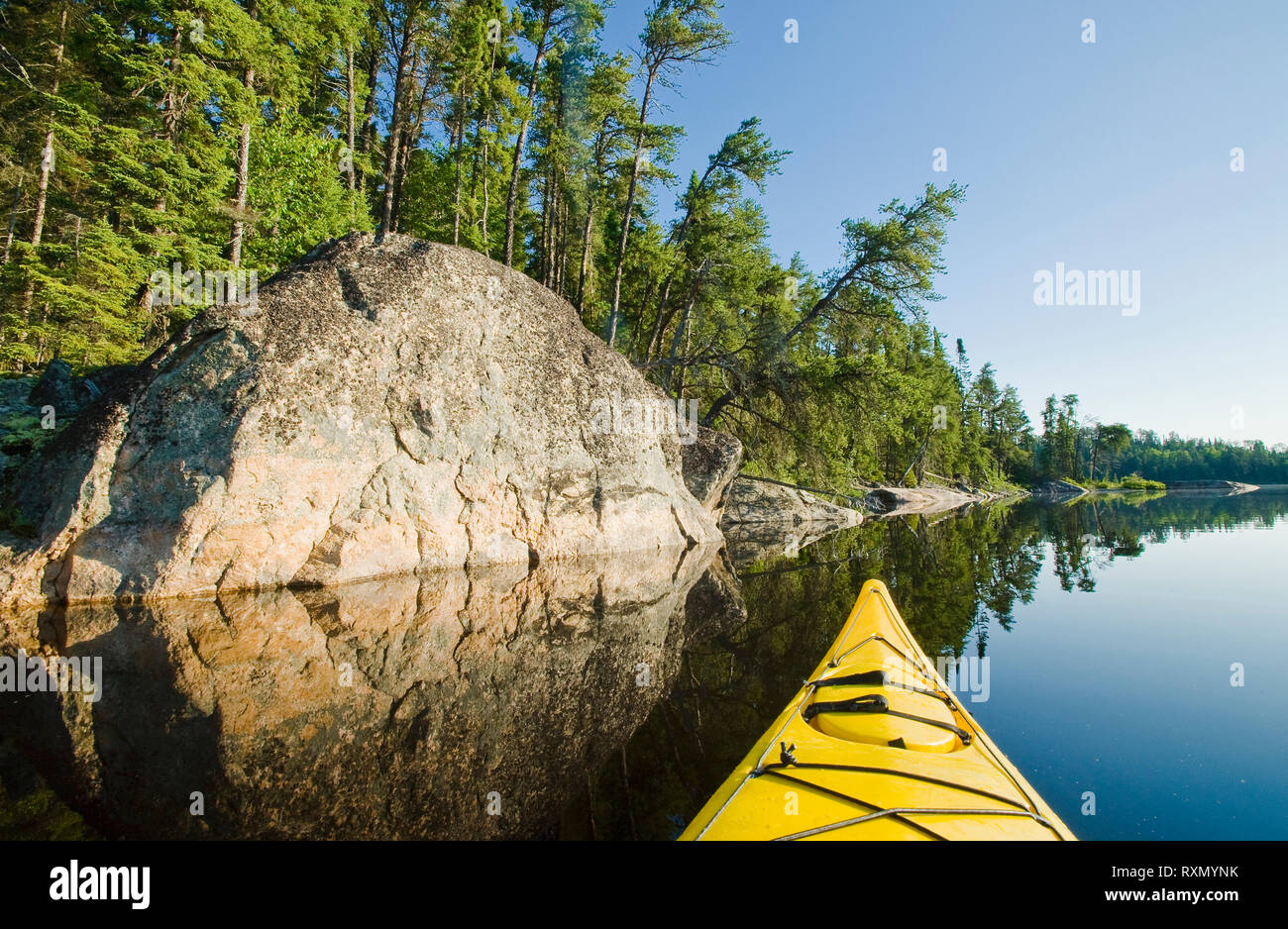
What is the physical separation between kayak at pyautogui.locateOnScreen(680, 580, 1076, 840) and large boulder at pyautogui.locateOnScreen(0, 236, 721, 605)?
884 centimetres

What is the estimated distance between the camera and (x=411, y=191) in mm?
24688

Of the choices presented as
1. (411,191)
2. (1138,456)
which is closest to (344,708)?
(411,191)

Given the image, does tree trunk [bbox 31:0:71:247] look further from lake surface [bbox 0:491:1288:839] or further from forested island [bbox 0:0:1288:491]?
lake surface [bbox 0:491:1288:839]

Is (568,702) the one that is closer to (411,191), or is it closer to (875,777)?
(875,777)

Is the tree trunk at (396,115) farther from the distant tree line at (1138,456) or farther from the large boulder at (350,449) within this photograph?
the distant tree line at (1138,456)

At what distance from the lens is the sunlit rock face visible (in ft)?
10.6

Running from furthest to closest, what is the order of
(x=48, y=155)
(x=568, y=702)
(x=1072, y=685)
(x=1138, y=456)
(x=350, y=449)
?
1. (x=1138, y=456)
2. (x=48, y=155)
3. (x=350, y=449)
4. (x=1072, y=685)
5. (x=568, y=702)

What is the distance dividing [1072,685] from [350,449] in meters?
11.0

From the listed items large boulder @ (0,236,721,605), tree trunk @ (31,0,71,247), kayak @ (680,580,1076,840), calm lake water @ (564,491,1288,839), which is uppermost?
Result: tree trunk @ (31,0,71,247)

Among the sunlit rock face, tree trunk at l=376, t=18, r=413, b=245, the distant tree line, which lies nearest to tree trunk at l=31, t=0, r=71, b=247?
tree trunk at l=376, t=18, r=413, b=245

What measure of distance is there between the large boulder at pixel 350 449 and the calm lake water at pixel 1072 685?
5187 mm

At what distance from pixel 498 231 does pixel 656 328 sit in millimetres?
9287

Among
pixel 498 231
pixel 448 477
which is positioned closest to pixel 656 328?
pixel 498 231
